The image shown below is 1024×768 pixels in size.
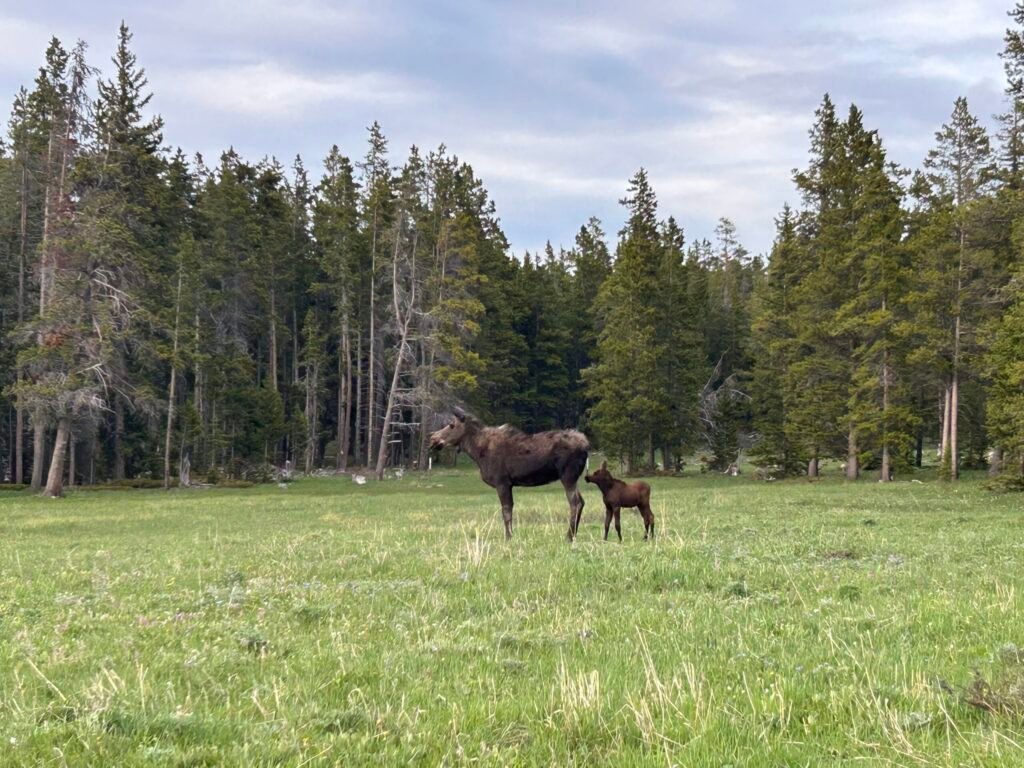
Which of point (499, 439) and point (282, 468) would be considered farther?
point (282, 468)

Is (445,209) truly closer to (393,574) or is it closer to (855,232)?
(855,232)

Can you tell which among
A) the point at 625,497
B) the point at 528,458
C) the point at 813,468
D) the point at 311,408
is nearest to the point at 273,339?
the point at 311,408

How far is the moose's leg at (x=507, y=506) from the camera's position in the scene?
52.3ft

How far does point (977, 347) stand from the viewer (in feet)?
133

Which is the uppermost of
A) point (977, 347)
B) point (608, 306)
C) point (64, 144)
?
point (64, 144)

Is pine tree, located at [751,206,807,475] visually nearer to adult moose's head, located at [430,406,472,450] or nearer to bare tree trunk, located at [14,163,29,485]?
adult moose's head, located at [430,406,472,450]

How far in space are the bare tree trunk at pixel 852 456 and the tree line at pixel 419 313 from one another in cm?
33

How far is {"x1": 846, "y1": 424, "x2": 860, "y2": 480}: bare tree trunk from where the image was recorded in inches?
1803

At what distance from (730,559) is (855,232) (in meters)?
40.9

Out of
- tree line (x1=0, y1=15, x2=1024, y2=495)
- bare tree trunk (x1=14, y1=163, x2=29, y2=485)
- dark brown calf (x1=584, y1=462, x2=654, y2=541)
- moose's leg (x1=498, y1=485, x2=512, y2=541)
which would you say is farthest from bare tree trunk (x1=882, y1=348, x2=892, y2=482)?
bare tree trunk (x1=14, y1=163, x2=29, y2=485)

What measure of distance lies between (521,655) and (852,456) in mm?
45346

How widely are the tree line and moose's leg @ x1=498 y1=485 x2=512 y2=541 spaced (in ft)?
71.6

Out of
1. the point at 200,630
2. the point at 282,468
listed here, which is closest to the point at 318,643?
the point at 200,630

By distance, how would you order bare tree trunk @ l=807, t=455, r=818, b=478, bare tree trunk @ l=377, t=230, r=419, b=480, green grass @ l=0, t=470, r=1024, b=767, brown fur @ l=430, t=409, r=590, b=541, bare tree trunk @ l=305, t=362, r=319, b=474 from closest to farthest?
green grass @ l=0, t=470, r=1024, b=767
brown fur @ l=430, t=409, r=590, b=541
bare tree trunk @ l=807, t=455, r=818, b=478
bare tree trunk @ l=377, t=230, r=419, b=480
bare tree trunk @ l=305, t=362, r=319, b=474
